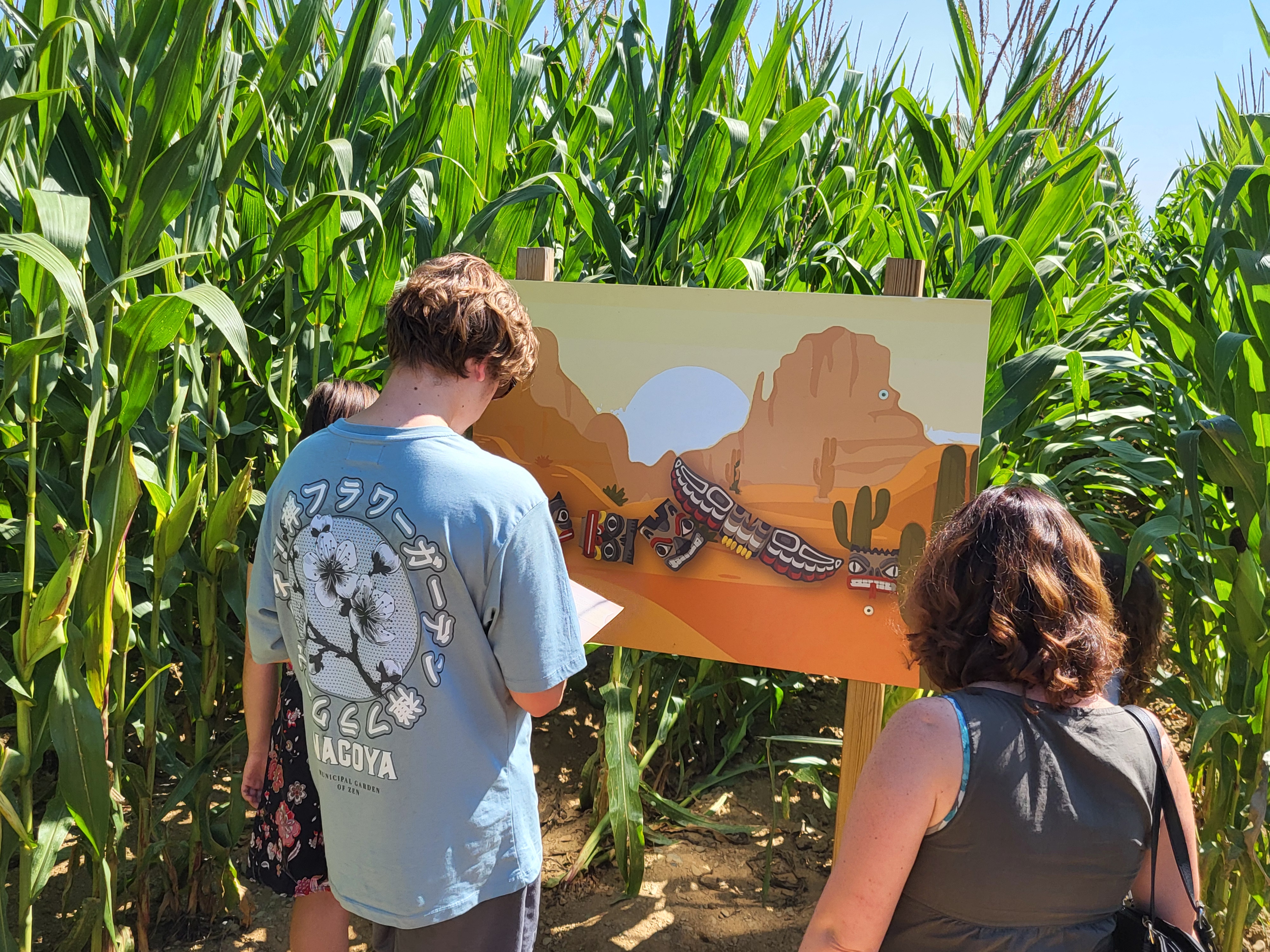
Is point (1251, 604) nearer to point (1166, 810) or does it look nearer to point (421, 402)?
point (1166, 810)

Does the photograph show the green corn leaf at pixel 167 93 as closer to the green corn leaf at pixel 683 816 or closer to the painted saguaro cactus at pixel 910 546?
the painted saguaro cactus at pixel 910 546

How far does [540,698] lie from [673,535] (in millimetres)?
622

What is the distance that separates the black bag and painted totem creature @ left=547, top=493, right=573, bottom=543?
108 centimetres

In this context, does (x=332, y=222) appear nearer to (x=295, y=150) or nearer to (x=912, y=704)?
(x=295, y=150)

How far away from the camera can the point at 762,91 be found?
1975 millimetres

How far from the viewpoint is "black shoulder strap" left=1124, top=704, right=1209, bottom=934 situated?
952 mm

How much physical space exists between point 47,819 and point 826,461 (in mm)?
1459

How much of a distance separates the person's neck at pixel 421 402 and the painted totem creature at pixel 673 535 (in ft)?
1.96

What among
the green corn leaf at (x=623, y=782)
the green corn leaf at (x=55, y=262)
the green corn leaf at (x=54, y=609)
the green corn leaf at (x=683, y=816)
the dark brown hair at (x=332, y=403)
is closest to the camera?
the green corn leaf at (x=55, y=262)

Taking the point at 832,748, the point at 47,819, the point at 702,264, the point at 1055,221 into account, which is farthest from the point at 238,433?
the point at 832,748

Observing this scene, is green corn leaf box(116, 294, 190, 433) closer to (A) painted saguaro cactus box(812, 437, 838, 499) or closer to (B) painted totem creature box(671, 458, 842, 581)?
(B) painted totem creature box(671, 458, 842, 581)

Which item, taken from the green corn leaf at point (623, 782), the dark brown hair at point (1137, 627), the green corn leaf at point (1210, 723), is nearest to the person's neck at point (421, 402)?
the dark brown hair at point (1137, 627)

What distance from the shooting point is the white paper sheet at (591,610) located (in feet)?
4.52

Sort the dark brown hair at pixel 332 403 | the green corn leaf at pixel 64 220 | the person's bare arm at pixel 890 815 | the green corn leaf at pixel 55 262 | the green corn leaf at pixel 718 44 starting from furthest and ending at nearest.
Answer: the green corn leaf at pixel 718 44
the dark brown hair at pixel 332 403
the green corn leaf at pixel 64 220
the green corn leaf at pixel 55 262
the person's bare arm at pixel 890 815
